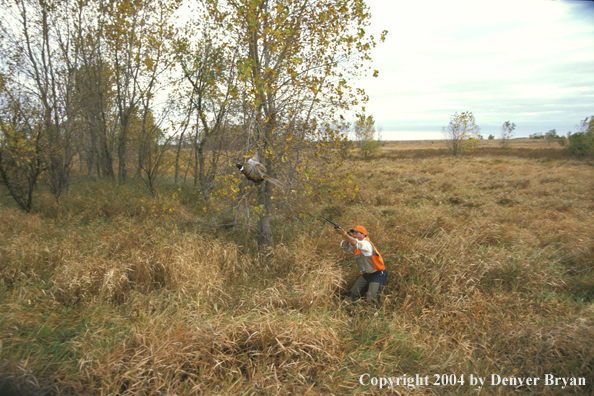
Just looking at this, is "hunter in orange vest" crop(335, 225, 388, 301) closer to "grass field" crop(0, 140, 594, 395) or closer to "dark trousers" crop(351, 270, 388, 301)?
"dark trousers" crop(351, 270, 388, 301)

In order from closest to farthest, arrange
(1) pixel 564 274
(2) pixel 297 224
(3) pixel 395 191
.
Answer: (1) pixel 564 274, (2) pixel 297 224, (3) pixel 395 191

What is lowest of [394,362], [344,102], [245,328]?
[394,362]

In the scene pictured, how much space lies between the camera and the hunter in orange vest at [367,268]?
4684 millimetres

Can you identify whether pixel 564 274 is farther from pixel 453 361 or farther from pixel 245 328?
pixel 245 328

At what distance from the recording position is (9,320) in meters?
3.32

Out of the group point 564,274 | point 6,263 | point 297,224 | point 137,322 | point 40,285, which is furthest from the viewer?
point 297,224

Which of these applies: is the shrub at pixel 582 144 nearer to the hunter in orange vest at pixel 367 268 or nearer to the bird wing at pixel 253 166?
the hunter in orange vest at pixel 367 268

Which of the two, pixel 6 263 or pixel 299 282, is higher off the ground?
pixel 6 263

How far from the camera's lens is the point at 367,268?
479cm

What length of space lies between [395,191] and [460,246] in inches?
275

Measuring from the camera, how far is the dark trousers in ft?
15.3

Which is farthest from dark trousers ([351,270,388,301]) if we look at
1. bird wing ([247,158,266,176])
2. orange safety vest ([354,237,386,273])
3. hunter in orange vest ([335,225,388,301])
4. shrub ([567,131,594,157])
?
shrub ([567,131,594,157])

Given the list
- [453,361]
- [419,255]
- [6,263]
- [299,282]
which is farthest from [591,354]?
[6,263]

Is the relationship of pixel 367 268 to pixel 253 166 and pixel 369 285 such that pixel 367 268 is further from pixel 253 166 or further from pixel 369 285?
pixel 253 166
